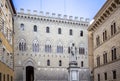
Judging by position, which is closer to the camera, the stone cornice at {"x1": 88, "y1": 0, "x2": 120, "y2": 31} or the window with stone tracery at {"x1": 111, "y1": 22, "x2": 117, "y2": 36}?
the stone cornice at {"x1": 88, "y1": 0, "x2": 120, "y2": 31}

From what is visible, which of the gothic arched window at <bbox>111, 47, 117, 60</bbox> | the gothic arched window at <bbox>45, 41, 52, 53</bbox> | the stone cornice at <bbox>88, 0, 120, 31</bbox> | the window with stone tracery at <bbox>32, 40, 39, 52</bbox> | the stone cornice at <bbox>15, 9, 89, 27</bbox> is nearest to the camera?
the stone cornice at <bbox>88, 0, 120, 31</bbox>

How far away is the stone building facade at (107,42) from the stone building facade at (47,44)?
11.4 metres

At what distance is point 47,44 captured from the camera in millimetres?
39188

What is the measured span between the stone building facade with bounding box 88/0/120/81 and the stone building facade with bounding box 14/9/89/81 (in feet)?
37.3

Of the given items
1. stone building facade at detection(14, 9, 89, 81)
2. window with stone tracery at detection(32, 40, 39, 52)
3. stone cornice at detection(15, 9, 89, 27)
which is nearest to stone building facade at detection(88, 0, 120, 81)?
stone building facade at detection(14, 9, 89, 81)

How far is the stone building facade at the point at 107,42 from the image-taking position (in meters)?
21.0

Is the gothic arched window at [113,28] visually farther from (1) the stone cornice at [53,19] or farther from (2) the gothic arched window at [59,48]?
(1) the stone cornice at [53,19]

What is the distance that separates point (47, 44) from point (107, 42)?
16.7m

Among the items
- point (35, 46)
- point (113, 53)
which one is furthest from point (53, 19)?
point (113, 53)

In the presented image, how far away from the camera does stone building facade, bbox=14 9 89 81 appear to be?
37469mm

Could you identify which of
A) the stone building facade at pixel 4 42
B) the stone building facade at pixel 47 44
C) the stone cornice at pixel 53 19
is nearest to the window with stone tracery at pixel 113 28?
the stone building facade at pixel 4 42

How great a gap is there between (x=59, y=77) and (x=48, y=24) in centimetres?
885

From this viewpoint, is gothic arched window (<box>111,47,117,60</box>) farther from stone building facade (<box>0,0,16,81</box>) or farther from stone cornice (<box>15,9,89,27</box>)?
stone cornice (<box>15,9,89,27</box>)

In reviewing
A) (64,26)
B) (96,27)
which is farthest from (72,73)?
(64,26)
